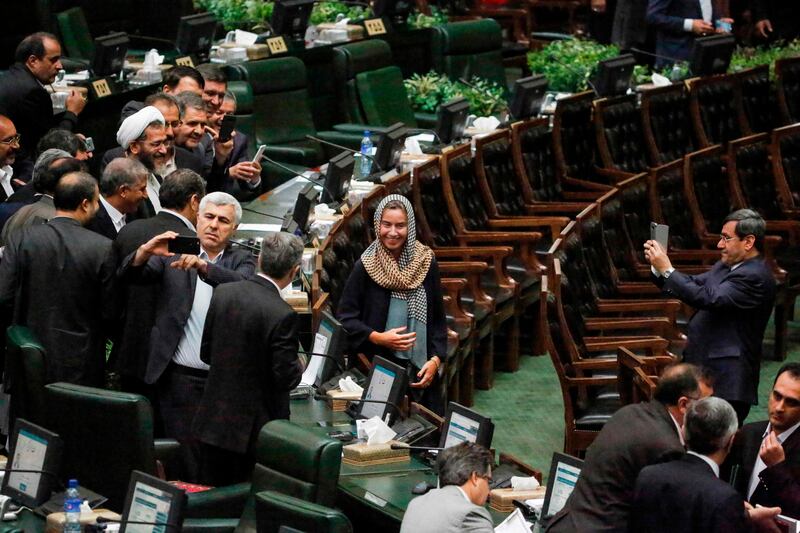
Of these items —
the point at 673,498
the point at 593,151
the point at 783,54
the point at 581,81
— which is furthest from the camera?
the point at 783,54

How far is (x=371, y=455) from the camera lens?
16.9 ft

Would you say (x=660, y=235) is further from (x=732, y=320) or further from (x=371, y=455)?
(x=371, y=455)

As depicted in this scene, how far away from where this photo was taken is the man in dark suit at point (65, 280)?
537 cm

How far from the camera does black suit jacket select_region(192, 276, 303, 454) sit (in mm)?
5020

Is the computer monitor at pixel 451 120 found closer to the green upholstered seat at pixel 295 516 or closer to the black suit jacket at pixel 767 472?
the black suit jacket at pixel 767 472

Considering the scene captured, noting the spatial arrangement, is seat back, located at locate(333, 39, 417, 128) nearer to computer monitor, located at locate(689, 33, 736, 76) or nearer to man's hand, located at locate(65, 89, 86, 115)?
computer monitor, located at locate(689, 33, 736, 76)

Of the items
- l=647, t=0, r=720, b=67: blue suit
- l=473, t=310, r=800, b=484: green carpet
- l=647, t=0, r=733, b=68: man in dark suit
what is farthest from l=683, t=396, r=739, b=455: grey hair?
l=647, t=0, r=720, b=67: blue suit

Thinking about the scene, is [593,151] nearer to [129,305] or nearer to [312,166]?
[312,166]

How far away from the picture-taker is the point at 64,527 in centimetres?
442

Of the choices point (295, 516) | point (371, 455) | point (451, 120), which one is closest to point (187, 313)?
point (371, 455)

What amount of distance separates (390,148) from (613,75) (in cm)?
222

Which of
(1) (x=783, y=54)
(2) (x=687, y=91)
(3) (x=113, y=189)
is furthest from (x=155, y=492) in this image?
(1) (x=783, y=54)

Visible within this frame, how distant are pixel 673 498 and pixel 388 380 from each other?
1.47 meters

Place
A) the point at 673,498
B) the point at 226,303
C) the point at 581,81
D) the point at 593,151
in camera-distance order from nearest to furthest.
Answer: the point at 673,498, the point at 226,303, the point at 593,151, the point at 581,81
